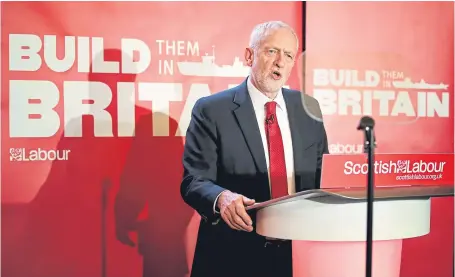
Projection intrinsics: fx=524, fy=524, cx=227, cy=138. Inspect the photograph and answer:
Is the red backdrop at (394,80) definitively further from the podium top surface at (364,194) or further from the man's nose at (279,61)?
the podium top surface at (364,194)

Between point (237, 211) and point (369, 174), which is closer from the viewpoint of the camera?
point (369, 174)

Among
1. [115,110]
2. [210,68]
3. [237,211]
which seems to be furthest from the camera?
[210,68]

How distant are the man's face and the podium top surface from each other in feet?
2.23

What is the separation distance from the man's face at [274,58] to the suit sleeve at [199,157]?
0.23m

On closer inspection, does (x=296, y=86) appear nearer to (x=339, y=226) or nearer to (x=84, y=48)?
(x=84, y=48)

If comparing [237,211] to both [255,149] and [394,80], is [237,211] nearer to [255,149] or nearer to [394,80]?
[255,149]

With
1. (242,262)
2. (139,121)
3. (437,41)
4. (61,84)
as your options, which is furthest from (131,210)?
(437,41)

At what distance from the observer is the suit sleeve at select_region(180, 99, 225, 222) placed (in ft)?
5.20

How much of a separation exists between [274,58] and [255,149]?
0.32 m

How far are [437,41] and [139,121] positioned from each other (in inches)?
66.7

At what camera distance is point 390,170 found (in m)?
1.21

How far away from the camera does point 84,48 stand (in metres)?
2.39

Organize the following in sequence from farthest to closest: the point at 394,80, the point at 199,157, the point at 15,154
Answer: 1. the point at 394,80
2. the point at 15,154
3. the point at 199,157

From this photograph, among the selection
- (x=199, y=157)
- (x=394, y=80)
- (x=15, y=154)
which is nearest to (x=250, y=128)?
(x=199, y=157)
